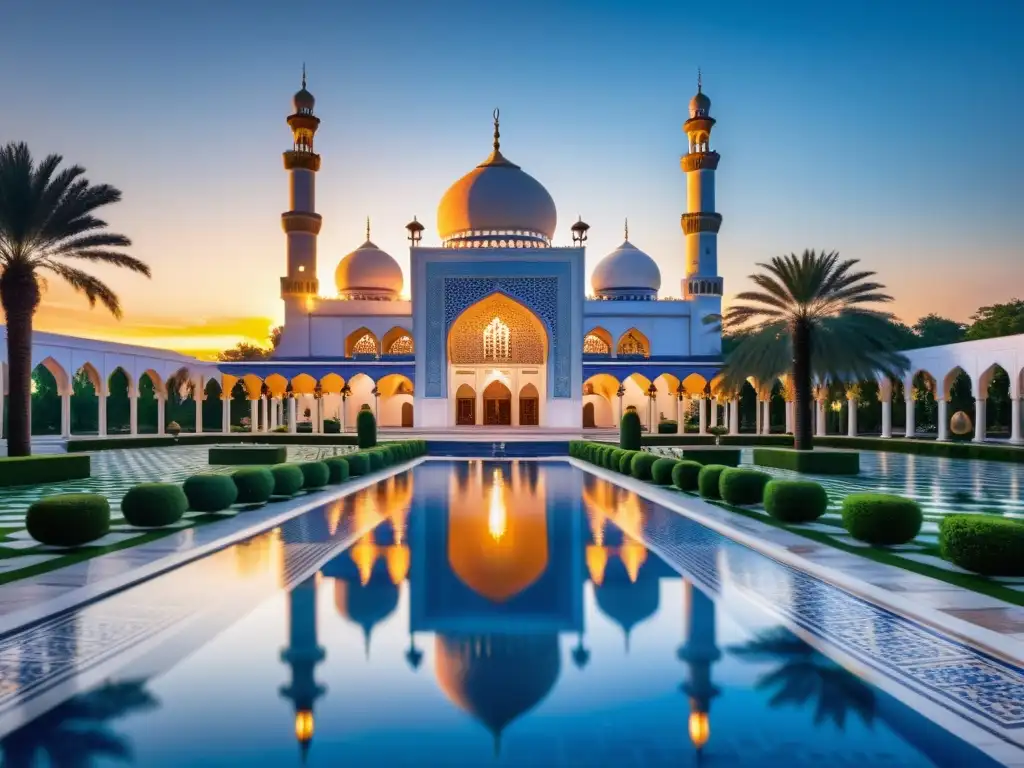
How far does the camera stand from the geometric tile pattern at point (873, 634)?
344 cm

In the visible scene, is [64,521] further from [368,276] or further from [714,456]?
[368,276]

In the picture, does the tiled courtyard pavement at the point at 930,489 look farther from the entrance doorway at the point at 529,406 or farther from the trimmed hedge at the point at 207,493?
the entrance doorway at the point at 529,406

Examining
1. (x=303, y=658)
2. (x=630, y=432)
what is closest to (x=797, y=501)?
(x=303, y=658)

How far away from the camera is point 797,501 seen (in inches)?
324

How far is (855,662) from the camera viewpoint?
155 inches

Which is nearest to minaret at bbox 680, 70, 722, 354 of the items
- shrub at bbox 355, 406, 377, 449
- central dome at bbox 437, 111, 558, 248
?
central dome at bbox 437, 111, 558, 248

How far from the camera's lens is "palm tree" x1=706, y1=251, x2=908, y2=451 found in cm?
1560

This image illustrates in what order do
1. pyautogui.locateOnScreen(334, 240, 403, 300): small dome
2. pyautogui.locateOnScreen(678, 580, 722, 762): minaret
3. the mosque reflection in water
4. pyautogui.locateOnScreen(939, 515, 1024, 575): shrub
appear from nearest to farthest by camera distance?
pyautogui.locateOnScreen(678, 580, 722, 762): minaret → the mosque reflection in water → pyautogui.locateOnScreen(939, 515, 1024, 575): shrub → pyautogui.locateOnScreen(334, 240, 403, 300): small dome

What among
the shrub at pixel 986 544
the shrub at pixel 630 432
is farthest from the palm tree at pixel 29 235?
the shrub at pixel 986 544

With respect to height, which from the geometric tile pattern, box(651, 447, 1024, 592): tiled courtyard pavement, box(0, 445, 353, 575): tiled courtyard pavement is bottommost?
the geometric tile pattern

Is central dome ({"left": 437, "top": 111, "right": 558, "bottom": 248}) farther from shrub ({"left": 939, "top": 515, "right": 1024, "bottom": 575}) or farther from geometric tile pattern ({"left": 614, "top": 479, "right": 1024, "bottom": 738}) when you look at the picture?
shrub ({"left": 939, "top": 515, "right": 1024, "bottom": 575})

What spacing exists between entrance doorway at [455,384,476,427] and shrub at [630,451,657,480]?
56.4 ft

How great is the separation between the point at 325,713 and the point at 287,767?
49 centimetres

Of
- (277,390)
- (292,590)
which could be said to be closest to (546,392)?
(277,390)
